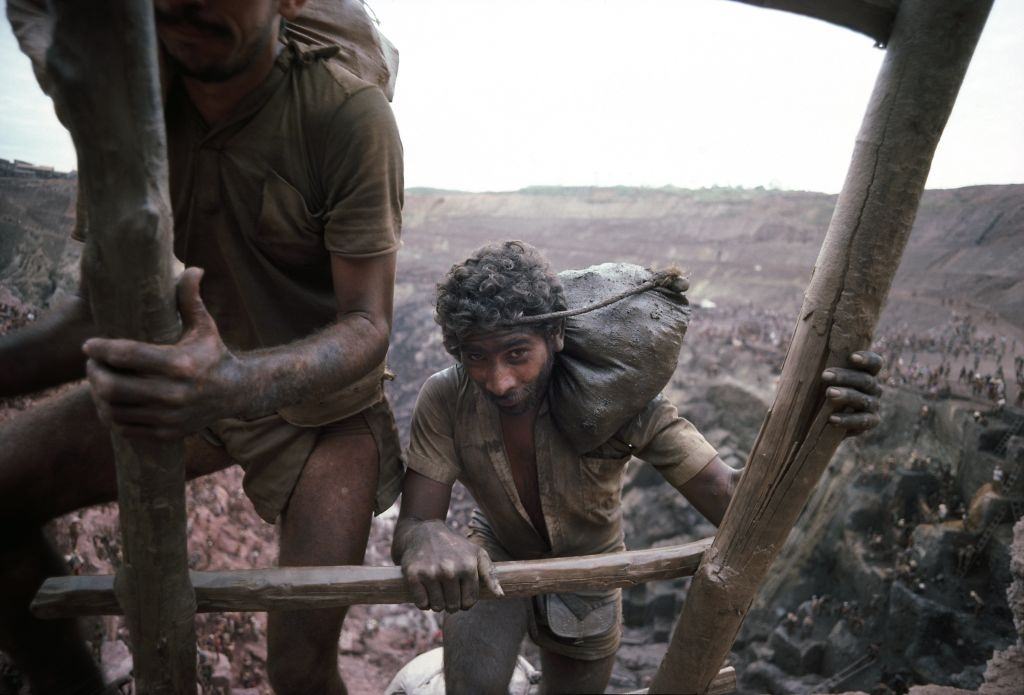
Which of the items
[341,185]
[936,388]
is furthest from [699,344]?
[341,185]

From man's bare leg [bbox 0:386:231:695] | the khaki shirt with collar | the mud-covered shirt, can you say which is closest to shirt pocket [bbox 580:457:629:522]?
the khaki shirt with collar

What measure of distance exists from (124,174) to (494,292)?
122 centimetres

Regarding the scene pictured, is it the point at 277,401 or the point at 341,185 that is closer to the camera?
the point at 277,401

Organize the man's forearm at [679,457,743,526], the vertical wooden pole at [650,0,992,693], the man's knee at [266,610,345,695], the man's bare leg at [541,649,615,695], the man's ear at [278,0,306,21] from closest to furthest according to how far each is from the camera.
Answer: the vertical wooden pole at [650,0,992,693]
the man's ear at [278,0,306,21]
the man's knee at [266,610,345,695]
the man's forearm at [679,457,743,526]
the man's bare leg at [541,649,615,695]

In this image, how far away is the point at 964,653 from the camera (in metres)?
6.82

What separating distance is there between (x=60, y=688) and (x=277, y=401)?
5.74 feet

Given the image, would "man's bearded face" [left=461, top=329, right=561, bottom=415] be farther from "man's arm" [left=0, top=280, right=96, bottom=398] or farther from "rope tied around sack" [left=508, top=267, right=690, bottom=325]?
"man's arm" [left=0, top=280, right=96, bottom=398]

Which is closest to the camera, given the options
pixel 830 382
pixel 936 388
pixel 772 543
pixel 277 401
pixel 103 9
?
pixel 103 9

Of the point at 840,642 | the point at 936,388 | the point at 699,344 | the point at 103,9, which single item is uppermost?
the point at 103,9

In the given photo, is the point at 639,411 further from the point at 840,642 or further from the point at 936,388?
the point at 936,388

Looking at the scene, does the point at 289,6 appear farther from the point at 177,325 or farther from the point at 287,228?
the point at 177,325

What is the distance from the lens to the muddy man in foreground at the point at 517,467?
223cm

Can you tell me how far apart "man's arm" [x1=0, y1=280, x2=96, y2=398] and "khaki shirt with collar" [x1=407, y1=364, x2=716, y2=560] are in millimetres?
1172

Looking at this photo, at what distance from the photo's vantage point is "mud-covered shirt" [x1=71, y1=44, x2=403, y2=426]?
1843 millimetres
